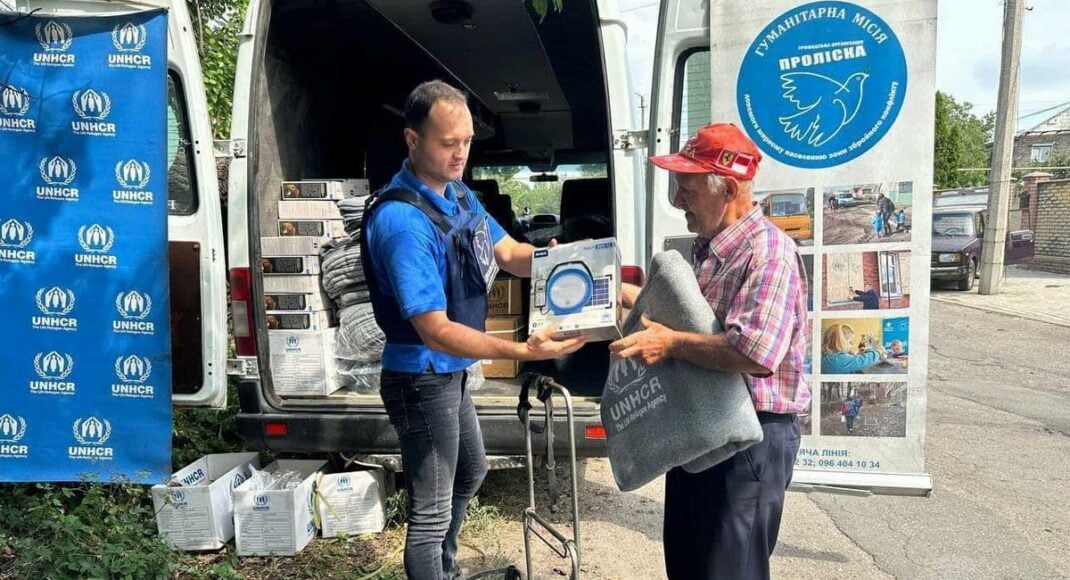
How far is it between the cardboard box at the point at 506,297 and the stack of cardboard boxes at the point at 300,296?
1.08 m

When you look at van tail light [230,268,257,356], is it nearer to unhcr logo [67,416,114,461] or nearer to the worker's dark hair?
unhcr logo [67,416,114,461]

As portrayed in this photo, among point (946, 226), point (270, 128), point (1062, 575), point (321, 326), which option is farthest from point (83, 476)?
point (946, 226)

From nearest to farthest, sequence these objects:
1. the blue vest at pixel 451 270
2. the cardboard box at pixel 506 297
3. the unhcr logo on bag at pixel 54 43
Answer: the blue vest at pixel 451 270
the unhcr logo on bag at pixel 54 43
the cardboard box at pixel 506 297

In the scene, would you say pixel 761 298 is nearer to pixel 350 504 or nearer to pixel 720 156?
pixel 720 156

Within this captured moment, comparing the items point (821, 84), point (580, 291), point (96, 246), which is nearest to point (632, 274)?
point (821, 84)

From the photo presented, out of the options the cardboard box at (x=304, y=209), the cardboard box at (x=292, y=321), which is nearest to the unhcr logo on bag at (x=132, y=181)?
the cardboard box at (x=304, y=209)

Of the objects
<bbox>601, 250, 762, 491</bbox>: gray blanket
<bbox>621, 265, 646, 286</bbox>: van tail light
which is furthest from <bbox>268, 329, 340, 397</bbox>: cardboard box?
<bbox>601, 250, 762, 491</bbox>: gray blanket

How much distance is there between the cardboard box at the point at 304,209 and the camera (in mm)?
3717

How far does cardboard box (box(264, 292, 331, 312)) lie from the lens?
360 centimetres

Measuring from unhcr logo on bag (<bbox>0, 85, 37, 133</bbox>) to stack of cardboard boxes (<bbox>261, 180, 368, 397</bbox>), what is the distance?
1100mm

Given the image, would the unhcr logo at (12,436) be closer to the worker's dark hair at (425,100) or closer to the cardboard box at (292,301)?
the cardboard box at (292,301)

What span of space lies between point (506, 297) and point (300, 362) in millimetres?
1355

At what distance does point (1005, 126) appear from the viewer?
492 inches

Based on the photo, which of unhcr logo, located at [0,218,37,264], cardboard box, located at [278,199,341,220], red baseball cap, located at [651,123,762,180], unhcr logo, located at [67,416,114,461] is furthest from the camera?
cardboard box, located at [278,199,341,220]
